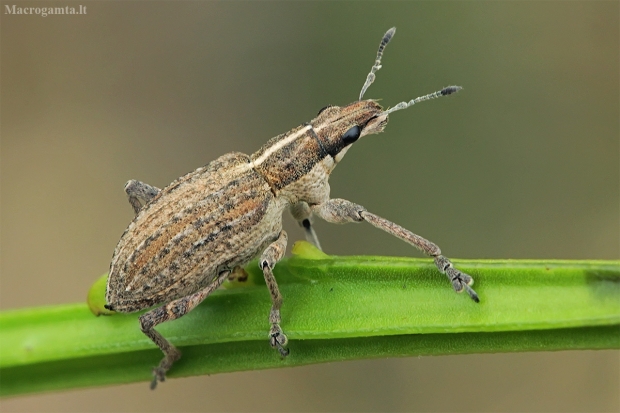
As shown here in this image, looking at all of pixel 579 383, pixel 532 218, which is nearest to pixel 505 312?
pixel 532 218

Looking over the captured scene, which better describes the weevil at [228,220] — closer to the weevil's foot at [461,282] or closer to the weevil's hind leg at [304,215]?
the weevil's hind leg at [304,215]

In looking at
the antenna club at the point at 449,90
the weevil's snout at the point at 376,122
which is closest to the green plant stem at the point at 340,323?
the weevil's snout at the point at 376,122

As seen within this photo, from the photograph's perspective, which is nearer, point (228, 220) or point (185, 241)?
point (185, 241)

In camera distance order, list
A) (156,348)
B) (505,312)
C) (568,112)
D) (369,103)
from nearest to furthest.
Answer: (505,312) < (156,348) < (369,103) < (568,112)

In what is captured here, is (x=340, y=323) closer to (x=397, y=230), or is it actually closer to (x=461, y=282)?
(x=461, y=282)

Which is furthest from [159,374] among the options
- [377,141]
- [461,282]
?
[377,141]

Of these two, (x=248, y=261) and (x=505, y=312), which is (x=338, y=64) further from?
(x=505, y=312)
